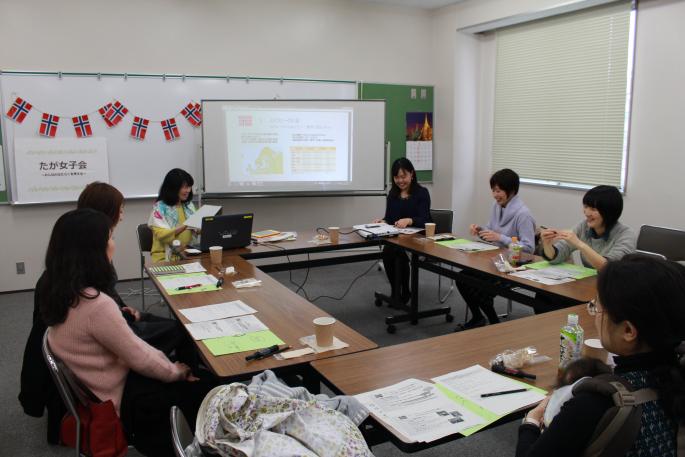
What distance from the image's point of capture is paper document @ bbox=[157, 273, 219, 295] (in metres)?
2.78

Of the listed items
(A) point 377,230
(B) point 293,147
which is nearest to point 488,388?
(A) point 377,230

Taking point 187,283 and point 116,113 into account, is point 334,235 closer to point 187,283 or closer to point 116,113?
point 187,283

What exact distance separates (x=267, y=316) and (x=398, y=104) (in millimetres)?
4334

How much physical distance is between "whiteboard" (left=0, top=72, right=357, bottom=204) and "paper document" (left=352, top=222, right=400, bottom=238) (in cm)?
199

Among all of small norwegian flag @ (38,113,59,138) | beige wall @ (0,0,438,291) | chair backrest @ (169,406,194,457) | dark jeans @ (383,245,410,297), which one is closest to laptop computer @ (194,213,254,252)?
dark jeans @ (383,245,410,297)

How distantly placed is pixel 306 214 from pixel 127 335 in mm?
4186

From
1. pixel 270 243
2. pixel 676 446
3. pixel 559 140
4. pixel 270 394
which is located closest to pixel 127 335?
pixel 270 394

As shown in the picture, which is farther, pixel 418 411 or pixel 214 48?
pixel 214 48

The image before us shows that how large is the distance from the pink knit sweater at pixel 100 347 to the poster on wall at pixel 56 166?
11.5 ft

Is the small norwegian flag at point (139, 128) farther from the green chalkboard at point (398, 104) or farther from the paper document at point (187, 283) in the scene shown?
the paper document at point (187, 283)

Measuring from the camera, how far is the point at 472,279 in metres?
3.49

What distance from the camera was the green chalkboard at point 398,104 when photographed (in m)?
6.16

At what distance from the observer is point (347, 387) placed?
5.60 feet

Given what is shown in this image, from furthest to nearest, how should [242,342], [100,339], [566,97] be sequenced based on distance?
[566,97] < [242,342] < [100,339]
